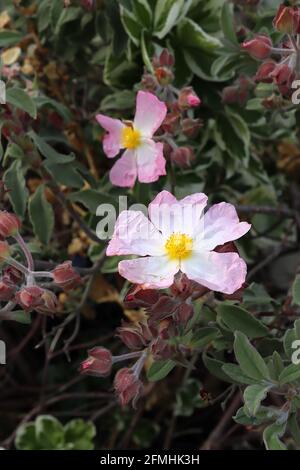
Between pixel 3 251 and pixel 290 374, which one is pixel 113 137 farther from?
pixel 290 374

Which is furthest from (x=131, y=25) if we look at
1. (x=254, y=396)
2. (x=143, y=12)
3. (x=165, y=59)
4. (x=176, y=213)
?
(x=254, y=396)

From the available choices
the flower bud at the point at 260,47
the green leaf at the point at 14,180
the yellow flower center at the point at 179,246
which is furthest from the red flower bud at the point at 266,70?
the green leaf at the point at 14,180

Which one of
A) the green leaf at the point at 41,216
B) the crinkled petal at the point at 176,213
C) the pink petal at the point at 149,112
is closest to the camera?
the crinkled petal at the point at 176,213

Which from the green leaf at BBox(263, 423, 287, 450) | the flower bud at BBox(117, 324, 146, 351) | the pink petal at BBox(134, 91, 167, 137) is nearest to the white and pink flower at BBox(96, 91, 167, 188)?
the pink petal at BBox(134, 91, 167, 137)

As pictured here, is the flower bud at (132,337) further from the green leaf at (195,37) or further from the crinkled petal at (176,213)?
the green leaf at (195,37)

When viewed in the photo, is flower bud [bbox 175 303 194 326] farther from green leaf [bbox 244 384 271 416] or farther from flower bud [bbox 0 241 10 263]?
flower bud [bbox 0 241 10 263]
